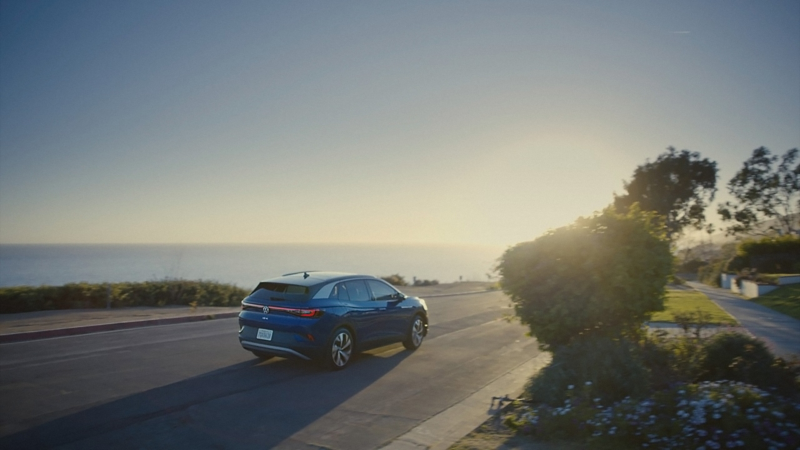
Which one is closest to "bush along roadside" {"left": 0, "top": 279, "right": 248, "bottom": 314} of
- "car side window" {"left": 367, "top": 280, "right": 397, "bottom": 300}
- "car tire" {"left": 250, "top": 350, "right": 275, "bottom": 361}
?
"car tire" {"left": 250, "top": 350, "right": 275, "bottom": 361}

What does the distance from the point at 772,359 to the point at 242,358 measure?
27.4ft

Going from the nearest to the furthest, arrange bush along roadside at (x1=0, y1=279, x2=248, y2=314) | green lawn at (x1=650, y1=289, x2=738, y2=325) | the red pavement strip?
the red pavement strip
green lawn at (x1=650, y1=289, x2=738, y2=325)
bush along roadside at (x1=0, y1=279, x2=248, y2=314)

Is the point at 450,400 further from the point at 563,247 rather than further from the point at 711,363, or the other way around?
the point at 711,363

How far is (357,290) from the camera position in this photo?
10.5 m

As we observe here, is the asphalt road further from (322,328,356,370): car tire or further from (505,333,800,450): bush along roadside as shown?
(505,333,800,450): bush along roadside

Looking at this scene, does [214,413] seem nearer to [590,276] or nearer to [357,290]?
[357,290]

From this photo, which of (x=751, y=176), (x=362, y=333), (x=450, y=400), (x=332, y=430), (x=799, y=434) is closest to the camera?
(x=799, y=434)

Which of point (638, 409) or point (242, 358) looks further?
point (242, 358)

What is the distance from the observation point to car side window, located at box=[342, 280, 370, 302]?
10305mm

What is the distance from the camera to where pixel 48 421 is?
6473 millimetres

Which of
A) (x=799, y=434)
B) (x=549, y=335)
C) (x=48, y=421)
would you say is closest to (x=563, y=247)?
(x=549, y=335)

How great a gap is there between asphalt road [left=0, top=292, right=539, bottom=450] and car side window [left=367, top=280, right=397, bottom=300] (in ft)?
3.96

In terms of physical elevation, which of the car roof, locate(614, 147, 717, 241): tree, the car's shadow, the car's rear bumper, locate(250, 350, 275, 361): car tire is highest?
locate(614, 147, 717, 241): tree

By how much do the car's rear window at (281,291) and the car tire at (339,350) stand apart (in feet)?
2.85
